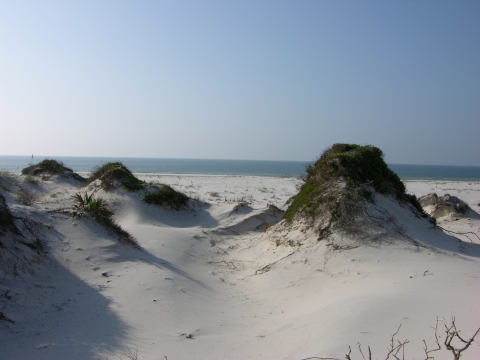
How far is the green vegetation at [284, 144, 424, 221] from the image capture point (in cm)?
953

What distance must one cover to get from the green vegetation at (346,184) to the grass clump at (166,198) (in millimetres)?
5998

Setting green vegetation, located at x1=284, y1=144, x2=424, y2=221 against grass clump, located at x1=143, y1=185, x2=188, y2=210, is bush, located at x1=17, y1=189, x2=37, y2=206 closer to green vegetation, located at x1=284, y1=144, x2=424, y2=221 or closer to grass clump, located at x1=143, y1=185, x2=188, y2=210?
grass clump, located at x1=143, y1=185, x2=188, y2=210

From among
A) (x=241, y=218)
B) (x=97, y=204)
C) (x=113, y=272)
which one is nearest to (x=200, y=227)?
(x=241, y=218)

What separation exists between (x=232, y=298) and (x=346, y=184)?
485cm

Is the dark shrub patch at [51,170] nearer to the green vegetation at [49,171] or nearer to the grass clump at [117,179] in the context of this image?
the green vegetation at [49,171]

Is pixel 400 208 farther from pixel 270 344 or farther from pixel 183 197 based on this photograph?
pixel 183 197

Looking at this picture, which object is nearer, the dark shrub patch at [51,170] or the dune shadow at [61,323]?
the dune shadow at [61,323]

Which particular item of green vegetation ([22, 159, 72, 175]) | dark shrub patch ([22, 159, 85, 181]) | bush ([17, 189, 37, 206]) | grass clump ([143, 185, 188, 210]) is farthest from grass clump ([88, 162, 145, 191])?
green vegetation ([22, 159, 72, 175])

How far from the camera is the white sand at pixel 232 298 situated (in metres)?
4.70

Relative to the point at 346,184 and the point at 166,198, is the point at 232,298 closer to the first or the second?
the point at 346,184

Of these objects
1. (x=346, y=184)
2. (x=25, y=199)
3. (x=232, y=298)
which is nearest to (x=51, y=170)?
(x=25, y=199)

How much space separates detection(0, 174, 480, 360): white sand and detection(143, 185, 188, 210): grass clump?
4563mm

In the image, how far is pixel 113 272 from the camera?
766 centimetres

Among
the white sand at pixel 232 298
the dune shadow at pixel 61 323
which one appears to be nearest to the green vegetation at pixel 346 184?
the white sand at pixel 232 298
